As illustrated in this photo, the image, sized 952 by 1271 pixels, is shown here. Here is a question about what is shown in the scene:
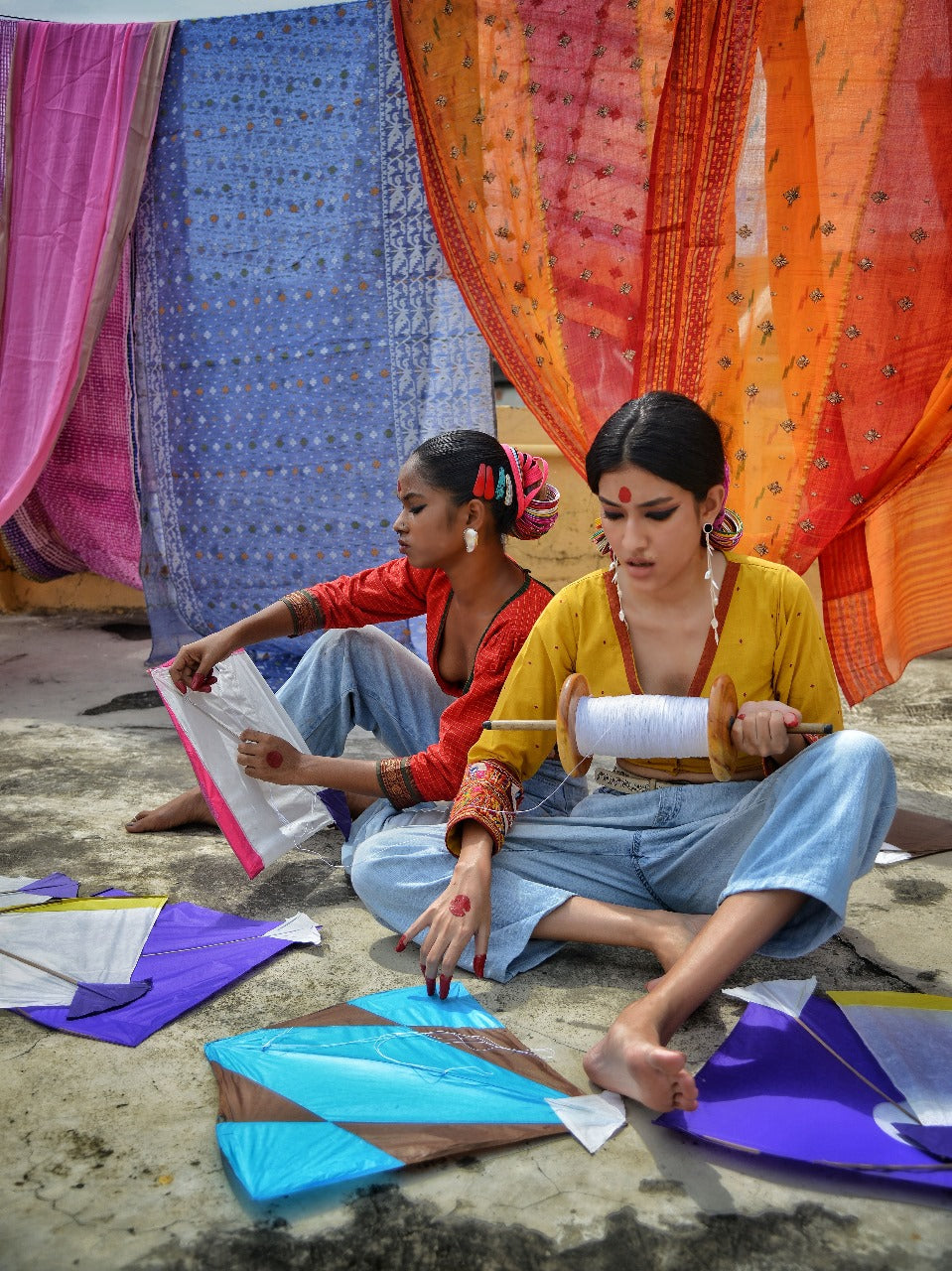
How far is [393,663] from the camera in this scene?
9.16ft

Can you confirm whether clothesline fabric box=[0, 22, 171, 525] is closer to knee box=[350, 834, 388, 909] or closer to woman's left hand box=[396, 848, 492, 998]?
knee box=[350, 834, 388, 909]

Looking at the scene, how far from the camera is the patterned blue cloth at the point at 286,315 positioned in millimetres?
3576

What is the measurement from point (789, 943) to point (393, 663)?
1.24m

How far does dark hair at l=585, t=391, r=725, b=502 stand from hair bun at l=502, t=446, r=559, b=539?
53 cm

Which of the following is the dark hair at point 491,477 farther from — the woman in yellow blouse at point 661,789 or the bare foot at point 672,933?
the bare foot at point 672,933

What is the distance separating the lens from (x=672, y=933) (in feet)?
6.56

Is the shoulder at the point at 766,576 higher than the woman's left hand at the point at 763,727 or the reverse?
higher

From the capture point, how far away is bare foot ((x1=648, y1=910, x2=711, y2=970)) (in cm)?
197

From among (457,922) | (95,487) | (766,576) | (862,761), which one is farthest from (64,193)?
(862,761)

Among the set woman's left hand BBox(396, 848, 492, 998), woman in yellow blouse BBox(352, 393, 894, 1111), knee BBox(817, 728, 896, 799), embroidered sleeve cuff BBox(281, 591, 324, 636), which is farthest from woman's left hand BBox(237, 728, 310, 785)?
knee BBox(817, 728, 896, 799)

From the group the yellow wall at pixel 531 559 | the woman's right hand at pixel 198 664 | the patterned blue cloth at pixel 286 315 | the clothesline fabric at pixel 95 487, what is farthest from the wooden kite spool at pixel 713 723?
the yellow wall at pixel 531 559

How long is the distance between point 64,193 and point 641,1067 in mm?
3481

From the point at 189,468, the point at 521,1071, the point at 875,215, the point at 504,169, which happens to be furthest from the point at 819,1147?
the point at 189,468

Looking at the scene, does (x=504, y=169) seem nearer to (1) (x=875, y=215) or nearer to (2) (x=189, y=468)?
(1) (x=875, y=215)
